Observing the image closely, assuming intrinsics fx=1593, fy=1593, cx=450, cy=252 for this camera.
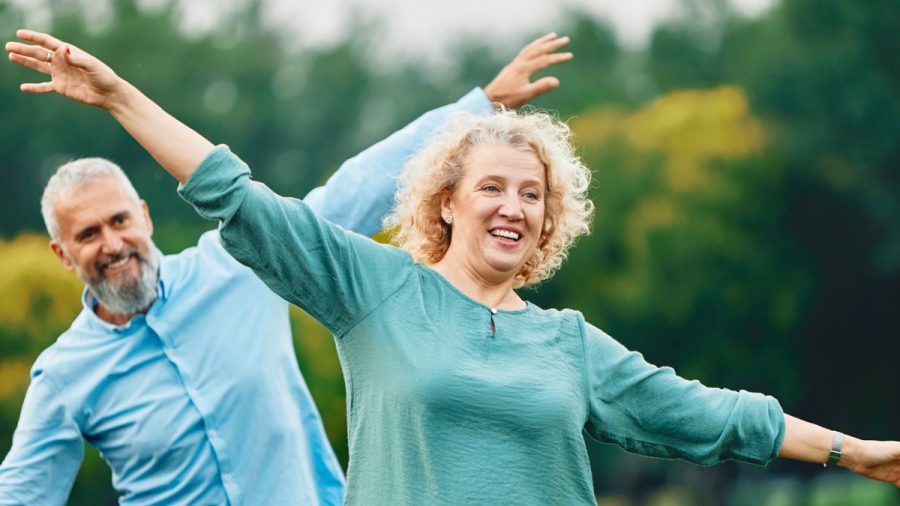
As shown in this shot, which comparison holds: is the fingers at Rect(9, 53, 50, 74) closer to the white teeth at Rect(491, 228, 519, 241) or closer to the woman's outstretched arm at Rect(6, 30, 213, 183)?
the woman's outstretched arm at Rect(6, 30, 213, 183)

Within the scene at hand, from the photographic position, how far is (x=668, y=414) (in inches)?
199

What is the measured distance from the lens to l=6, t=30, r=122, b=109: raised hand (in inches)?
171

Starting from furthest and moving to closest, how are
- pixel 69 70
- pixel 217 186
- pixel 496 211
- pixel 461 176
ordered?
1. pixel 461 176
2. pixel 496 211
3. pixel 69 70
4. pixel 217 186

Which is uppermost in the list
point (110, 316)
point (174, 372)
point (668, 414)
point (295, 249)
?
point (110, 316)

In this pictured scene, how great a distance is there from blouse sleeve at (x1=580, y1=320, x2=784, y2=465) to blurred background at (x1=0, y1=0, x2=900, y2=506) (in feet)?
68.3

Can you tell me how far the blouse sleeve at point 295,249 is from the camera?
14.1 feet

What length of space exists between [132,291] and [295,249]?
1960mm

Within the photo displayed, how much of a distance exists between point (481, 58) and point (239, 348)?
187 ft

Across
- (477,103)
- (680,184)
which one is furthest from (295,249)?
(680,184)

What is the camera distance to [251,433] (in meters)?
6.07

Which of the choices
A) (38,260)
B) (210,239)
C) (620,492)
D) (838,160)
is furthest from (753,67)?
(210,239)

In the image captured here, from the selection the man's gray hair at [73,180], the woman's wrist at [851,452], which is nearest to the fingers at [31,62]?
the man's gray hair at [73,180]

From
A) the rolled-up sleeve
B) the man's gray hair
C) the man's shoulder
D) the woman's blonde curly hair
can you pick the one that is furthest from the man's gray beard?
the woman's blonde curly hair

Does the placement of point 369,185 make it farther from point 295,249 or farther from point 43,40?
point 43,40
